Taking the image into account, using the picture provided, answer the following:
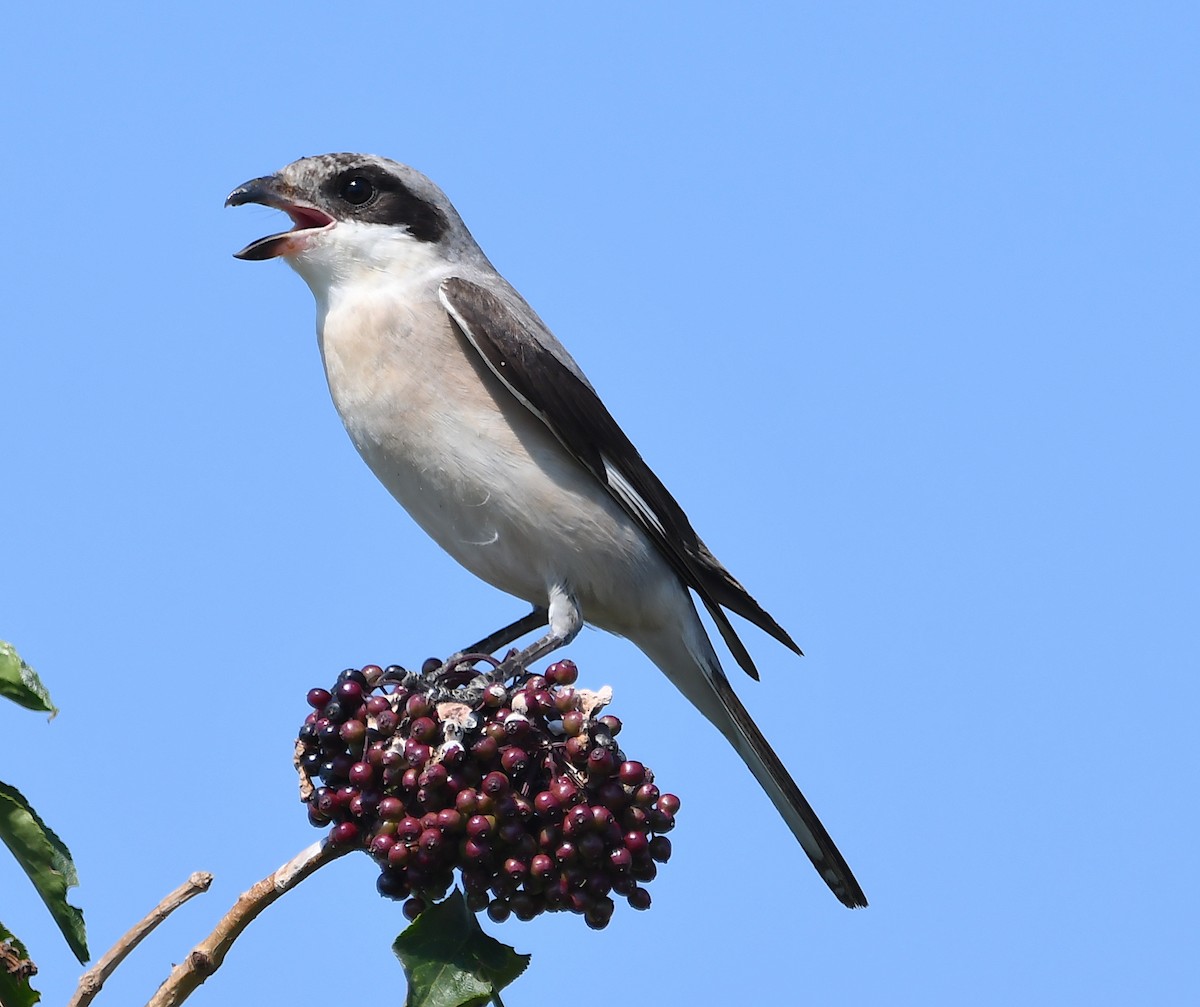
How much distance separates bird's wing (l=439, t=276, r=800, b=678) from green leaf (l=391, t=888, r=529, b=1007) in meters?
2.46

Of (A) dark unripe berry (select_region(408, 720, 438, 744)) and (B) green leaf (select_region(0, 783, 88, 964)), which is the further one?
(A) dark unripe berry (select_region(408, 720, 438, 744))

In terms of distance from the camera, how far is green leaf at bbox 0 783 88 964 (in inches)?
119

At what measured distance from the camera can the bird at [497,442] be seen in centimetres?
536

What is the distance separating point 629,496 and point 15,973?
330 cm

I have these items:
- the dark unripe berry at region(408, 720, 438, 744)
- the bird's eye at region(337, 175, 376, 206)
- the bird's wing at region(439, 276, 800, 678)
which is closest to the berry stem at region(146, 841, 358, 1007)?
the dark unripe berry at region(408, 720, 438, 744)

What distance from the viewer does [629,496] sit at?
5742 millimetres

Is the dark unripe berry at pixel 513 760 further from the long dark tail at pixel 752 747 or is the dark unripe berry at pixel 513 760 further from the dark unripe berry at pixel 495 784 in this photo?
the long dark tail at pixel 752 747

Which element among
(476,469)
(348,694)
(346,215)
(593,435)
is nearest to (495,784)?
(348,694)

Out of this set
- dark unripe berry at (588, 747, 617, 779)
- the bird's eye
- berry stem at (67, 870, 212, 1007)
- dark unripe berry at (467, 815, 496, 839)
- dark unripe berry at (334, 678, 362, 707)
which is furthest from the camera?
the bird's eye

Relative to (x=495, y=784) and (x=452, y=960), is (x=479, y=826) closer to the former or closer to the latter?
(x=495, y=784)

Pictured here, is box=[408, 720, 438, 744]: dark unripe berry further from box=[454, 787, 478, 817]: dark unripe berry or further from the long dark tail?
the long dark tail

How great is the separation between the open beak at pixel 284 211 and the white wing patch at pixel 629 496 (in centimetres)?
147

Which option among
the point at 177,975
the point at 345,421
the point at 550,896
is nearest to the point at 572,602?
the point at 345,421

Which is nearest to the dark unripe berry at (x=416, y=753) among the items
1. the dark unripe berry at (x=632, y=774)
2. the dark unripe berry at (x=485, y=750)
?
the dark unripe berry at (x=485, y=750)
